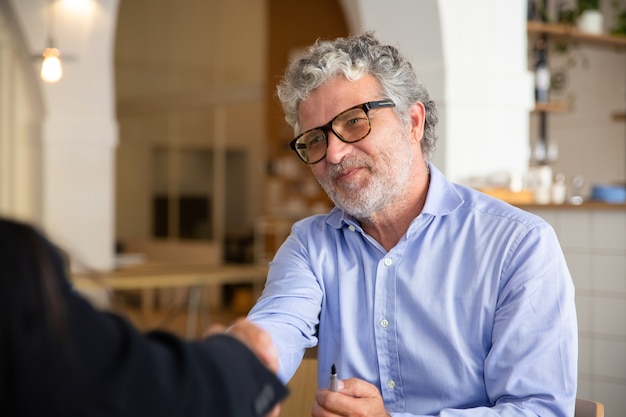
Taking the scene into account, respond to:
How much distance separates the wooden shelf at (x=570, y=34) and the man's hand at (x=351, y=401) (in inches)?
194

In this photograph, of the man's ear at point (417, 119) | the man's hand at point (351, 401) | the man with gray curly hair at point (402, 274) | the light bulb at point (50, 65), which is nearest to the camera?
the man's hand at point (351, 401)

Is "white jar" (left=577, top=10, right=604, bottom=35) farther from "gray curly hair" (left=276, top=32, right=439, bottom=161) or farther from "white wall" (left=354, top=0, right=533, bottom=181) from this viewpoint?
"gray curly hair" (left=276, top=32, right=439, bottom=161)

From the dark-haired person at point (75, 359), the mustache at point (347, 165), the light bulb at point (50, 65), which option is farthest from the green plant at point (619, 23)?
the dark-haired person at point (75, 359)

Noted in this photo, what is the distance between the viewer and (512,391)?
4.98 ft

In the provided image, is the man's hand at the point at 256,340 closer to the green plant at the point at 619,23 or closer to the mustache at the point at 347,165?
the mustache at the point at 347,165

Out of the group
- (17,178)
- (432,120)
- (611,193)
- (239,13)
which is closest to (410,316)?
(432,120)

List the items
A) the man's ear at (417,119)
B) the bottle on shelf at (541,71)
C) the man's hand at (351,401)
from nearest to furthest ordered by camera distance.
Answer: the man's hand at (351,401) → the man's ear at (417,119) → the bottle on shelf at (541,71)

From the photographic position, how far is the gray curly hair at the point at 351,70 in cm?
177

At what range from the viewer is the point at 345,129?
177cm

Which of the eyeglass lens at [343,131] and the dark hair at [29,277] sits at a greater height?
the eyeglass lens at [343,131]

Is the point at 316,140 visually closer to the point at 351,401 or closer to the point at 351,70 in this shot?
the point at 351,70

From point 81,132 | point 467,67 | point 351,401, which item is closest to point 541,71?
point 467,67

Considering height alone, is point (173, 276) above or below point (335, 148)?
below

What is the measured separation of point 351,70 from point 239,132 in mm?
9152
